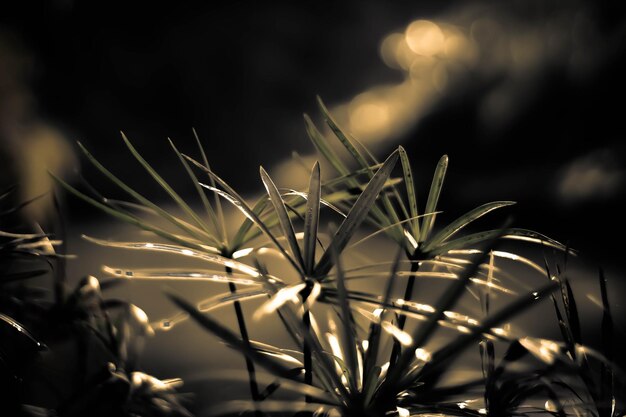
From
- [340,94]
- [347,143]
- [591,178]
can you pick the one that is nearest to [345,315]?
[347,143]

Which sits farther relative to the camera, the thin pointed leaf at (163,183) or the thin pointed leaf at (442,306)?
the thin pointed leaf at (163,183)

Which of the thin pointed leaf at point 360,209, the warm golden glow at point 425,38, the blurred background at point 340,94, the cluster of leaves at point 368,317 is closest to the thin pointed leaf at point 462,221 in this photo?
the cluster of leaves at point 368,317

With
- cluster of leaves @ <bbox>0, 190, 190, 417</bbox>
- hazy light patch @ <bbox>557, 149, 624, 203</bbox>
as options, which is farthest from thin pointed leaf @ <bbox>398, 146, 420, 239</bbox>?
hazy light patch @ <bbox>557, 149, 624, 203</bbox>

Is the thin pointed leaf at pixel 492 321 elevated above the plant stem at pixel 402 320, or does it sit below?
below

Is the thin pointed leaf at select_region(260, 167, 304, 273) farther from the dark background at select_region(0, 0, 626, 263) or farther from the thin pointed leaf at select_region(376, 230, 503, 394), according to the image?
the dark background at select_region(0, 0, 626, 263)

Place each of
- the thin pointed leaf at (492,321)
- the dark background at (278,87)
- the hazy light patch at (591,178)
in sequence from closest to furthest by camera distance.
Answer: the thin pointed leaf at (492,321) < the hazy light patch at (591,178) < the dark background at (278,87)

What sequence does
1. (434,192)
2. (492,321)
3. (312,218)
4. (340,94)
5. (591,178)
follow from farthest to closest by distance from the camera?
(340,94)
(591,178)
(434,192)
(312,218)
(492,321)

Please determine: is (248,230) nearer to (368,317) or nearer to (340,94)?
(368,317)

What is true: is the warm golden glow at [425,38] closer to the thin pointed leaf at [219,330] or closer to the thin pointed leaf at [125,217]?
the thin pointed leaf at [125,217]
